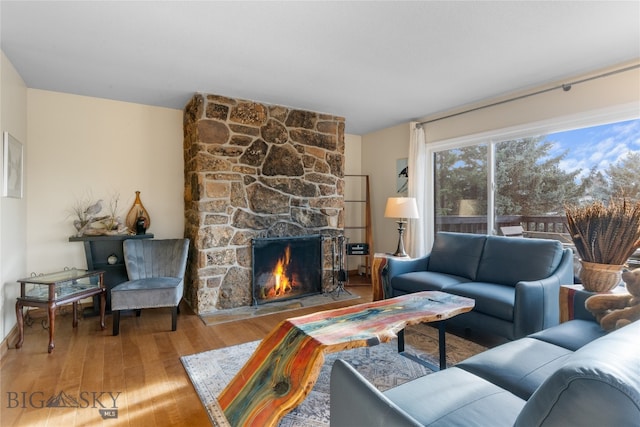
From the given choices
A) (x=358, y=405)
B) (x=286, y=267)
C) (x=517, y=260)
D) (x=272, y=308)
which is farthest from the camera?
(x=286, y=267)

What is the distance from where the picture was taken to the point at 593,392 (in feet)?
2.03

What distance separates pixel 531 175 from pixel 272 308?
3211 millimetres

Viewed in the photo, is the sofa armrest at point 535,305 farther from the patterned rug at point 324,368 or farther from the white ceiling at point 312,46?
the white ceiling at point 312,46

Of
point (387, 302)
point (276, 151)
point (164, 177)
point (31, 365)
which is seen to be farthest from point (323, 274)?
point (31, 365)

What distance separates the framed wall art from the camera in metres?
2.51

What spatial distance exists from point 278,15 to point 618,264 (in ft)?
8.61

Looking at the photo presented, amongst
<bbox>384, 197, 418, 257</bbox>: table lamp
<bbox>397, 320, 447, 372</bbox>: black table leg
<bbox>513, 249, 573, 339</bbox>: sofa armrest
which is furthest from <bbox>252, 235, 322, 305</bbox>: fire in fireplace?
<bbox>513, 249, 573, 339</bbox>: sofa armrest

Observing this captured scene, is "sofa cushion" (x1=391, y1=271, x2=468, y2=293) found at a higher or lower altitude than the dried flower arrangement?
lower

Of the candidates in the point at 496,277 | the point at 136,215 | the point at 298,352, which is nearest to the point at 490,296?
the point at 496,277

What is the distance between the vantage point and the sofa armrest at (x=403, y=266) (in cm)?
340

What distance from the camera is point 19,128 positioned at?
2977 mm

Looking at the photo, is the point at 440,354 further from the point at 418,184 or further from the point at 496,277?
the point at 418,184

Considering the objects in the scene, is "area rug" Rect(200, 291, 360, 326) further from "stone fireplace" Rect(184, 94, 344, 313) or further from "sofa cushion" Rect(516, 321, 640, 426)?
"sofa cushion" Rect(516, 321, 640, 426)

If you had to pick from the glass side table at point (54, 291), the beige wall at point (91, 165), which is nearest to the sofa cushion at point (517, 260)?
the beige wall at point (91, 165)
